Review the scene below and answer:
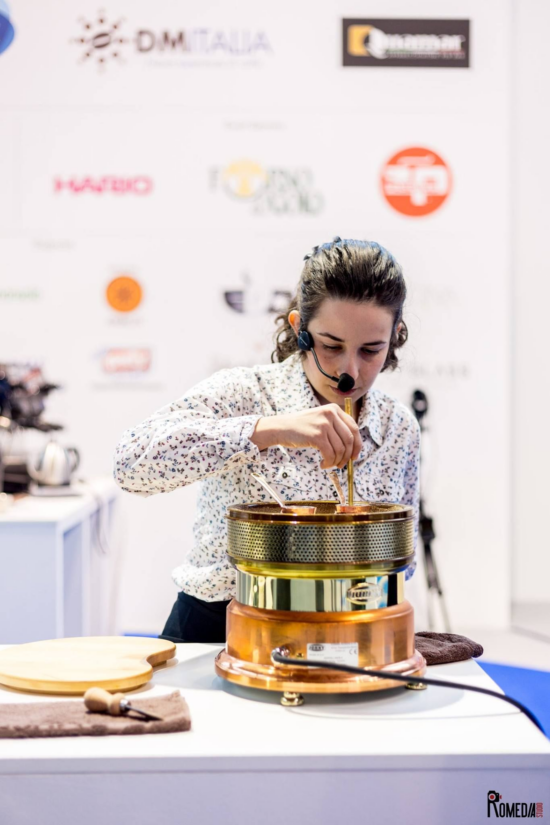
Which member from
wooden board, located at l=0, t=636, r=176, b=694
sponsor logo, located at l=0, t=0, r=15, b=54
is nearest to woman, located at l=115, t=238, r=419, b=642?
wooden board, located at l=0, t=636, r=176, b=694

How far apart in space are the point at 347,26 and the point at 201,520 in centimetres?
328

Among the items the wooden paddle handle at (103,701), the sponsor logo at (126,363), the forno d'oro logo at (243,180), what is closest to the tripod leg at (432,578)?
the sponsor logo at (126,363)

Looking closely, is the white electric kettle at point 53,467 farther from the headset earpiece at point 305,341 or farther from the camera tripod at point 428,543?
the headset earpiece at point 305,341

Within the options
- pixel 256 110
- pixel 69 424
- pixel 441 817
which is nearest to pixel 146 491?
pixel 441 817

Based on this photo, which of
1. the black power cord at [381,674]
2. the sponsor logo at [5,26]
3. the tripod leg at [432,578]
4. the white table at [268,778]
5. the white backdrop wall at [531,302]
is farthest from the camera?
the white backdrop wall at [531,302]

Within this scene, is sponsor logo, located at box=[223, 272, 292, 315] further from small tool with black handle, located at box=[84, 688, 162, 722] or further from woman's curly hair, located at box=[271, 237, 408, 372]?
small tool with black handle, located at box=[84, 688, 162, 722]

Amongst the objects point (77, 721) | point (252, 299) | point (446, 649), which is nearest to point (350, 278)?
point (446, 649)

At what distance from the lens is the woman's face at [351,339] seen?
4.53 ft

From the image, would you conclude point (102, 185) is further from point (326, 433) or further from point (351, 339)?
point (326, 433)

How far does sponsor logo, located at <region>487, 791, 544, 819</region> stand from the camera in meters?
0.83

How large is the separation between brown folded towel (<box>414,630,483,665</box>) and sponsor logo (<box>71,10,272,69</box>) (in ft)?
11.5

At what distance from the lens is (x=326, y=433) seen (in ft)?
3.75

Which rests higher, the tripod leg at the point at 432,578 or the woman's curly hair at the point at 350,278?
the woman's curly hair at the point at 350,278

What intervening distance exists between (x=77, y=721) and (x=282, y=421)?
484 millimetres
